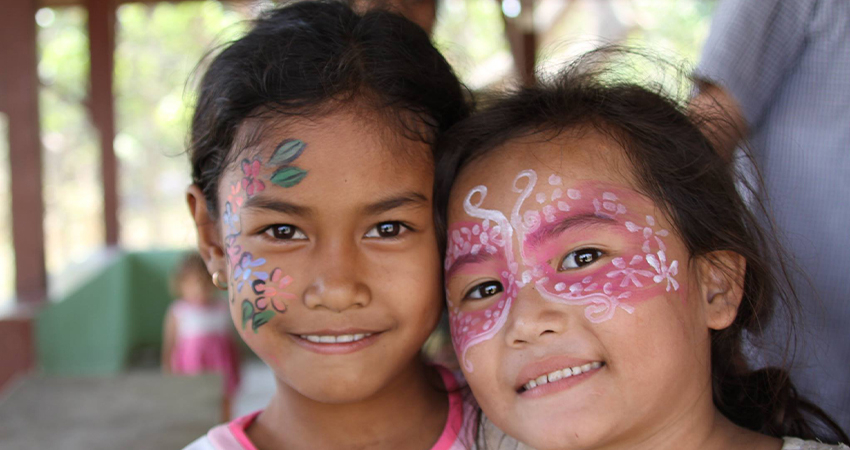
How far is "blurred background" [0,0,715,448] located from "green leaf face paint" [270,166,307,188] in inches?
15.4

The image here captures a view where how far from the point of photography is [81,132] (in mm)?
11656

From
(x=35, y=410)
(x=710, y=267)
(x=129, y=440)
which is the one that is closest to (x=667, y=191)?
(x=710, y=267)

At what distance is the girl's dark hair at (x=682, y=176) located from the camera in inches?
53.1

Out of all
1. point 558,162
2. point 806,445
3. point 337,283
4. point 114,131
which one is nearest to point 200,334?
point 114,131

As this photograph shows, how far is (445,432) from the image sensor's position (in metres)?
1.48

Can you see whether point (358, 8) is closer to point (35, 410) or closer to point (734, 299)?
point (734, 299)

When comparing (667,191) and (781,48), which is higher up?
(781,48)

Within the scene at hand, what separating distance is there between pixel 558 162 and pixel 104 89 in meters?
6.22

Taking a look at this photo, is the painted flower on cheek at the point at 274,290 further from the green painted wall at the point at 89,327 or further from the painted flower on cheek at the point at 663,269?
the green painted wall at the point at 89,327

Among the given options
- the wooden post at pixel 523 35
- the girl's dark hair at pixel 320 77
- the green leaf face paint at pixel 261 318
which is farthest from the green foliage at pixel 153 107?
the green leaf face paint at pixel 261 318

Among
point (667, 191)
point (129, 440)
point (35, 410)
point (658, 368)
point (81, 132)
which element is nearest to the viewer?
point (658, 368)

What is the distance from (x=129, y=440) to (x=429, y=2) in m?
1.54

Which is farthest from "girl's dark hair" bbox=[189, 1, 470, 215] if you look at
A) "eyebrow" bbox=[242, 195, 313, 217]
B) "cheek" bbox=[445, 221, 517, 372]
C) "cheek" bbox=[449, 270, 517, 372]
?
"cheek" bbox=[449, 270, 517, 372]

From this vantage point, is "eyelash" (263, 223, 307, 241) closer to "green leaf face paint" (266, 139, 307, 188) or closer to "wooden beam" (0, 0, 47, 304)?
"green leaf face paint" (266, 139, 307, 188)
